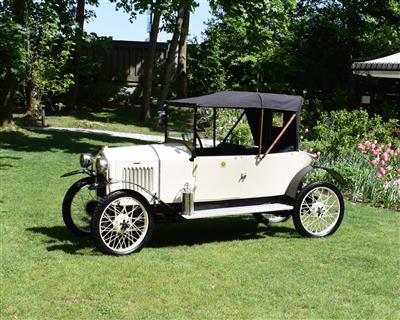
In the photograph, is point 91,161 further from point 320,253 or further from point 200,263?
point 320,253

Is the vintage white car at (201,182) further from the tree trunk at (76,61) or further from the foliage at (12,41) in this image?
the tree trunk at (76,61)

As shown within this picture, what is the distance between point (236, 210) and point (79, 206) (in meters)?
1.83

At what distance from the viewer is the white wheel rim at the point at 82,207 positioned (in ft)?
22.0

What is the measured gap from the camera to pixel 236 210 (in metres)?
6.59

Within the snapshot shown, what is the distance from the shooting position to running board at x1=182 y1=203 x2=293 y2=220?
21.1 feet

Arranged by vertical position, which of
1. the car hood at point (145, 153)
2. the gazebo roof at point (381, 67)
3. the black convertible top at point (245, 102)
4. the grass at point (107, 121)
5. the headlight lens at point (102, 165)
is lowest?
the grass at point (107, 121)

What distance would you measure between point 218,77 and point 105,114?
4.73 meters

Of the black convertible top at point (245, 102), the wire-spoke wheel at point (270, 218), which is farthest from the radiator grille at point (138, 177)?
the wire-spoke wheel at point (270, 218)

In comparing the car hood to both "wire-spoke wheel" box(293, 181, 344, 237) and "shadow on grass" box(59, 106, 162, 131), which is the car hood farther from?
"shadow on grass" box(59, 106, 162, 131)

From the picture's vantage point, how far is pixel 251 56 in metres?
22.0

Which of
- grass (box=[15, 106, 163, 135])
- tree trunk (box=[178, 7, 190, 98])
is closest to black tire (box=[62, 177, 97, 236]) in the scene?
grass (box=[15, 106, 163, 135])

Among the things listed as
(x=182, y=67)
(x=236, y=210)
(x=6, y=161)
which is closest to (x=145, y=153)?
(x=236, y=210)

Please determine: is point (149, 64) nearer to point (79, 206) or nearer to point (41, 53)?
point (41, 53)

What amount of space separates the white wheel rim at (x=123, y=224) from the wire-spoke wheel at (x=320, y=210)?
1900 millimetres
